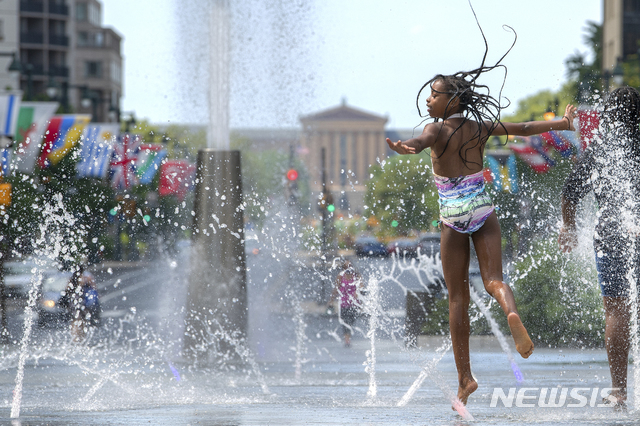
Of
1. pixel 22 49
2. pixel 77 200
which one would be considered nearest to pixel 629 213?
pixel 77 200

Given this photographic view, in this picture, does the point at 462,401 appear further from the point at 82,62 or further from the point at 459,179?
the point at 82,62

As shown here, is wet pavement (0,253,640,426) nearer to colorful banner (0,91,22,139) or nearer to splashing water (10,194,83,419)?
splashing water (10,194,83,419)

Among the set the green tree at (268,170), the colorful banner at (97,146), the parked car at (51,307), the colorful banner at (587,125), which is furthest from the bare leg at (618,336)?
the green tree at (268,170)

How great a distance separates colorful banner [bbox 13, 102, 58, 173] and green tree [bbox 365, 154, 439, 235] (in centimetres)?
1277

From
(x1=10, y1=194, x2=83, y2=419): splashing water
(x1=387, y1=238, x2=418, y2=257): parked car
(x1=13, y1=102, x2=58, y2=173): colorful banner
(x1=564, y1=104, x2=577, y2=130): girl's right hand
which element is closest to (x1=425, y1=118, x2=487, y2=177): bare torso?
(x1=564, y1=104, x2=577, y2=130): girl's right hand

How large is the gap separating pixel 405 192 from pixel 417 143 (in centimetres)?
561

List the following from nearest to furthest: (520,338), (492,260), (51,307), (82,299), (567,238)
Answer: (520,338), (492,260), (567,238), (82,299), (51,307)

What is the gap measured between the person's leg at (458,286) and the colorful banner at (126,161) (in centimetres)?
832

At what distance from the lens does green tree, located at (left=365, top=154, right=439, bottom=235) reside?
32.6 ft

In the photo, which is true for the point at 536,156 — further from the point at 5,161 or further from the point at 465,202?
the point at 5,161

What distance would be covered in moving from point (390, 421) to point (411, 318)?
5382 mm

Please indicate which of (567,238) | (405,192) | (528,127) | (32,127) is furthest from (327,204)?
(32,127)

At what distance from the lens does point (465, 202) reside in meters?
4.73

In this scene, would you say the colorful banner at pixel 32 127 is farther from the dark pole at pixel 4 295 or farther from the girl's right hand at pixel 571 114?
the girl's right hand at pixel 571 114
